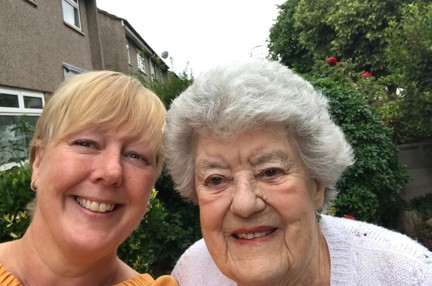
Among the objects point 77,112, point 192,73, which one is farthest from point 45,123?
point 192,73

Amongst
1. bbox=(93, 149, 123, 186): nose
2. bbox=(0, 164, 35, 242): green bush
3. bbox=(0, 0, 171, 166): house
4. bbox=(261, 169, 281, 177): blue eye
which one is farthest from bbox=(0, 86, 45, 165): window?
bbox=(261, 169, 281, 177): blue eye

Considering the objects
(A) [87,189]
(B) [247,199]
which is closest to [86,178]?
(A) [87,189]

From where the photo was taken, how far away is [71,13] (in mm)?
14070

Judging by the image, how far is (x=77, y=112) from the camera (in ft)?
6.12

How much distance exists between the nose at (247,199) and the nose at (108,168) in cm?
54

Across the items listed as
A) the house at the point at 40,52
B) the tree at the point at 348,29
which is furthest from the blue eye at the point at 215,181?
the tree at the point at 348,29

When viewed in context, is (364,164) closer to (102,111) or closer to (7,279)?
(102,111)

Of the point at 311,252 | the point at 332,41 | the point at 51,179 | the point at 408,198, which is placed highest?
the point at 332,41

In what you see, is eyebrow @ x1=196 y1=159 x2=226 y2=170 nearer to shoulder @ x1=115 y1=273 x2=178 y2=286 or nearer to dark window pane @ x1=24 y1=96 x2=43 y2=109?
shoulder @ x1=115 y1=273 x2=178 y2=286

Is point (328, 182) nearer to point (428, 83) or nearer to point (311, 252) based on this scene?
point (311, 252)

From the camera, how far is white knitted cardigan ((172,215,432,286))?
1.79m

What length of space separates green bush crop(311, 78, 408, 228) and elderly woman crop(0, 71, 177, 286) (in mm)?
3731

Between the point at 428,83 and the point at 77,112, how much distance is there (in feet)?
20.5

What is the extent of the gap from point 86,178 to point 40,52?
9712 millimetres
